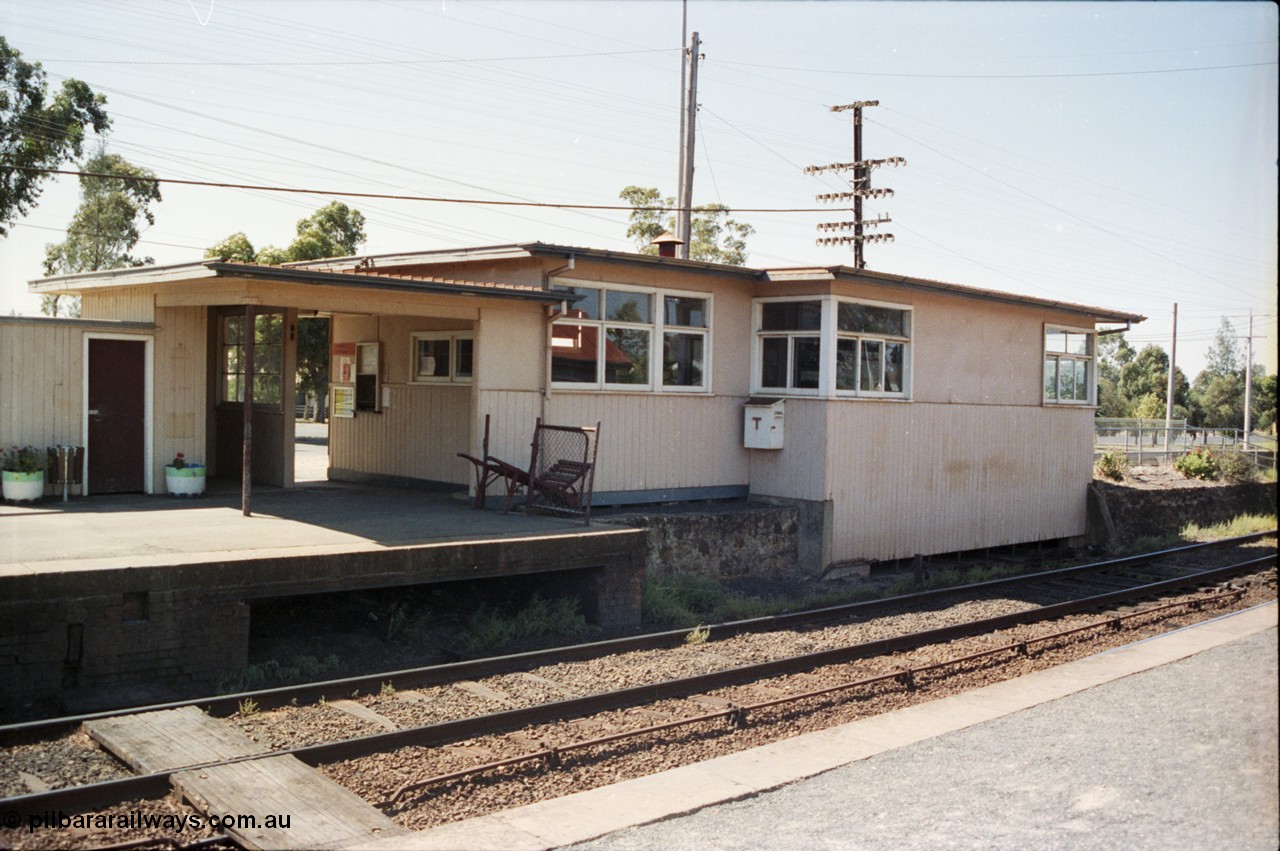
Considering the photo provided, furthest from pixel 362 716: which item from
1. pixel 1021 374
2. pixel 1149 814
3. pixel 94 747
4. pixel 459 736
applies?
pixel 1021 374

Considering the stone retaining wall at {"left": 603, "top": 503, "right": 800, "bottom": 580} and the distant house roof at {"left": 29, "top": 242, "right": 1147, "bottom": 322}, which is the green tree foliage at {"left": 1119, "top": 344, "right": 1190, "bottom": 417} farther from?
the stone retaining wall at {"left": 603, "top": 503, "right": 800, "bottom": 580}

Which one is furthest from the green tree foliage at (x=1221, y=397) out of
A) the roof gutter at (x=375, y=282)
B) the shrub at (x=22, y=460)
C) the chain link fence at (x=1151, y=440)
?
the chain link fence at (x=1151, y=440)

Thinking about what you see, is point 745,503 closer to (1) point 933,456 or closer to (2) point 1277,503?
(1) point 933,456

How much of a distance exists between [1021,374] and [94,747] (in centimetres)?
1609

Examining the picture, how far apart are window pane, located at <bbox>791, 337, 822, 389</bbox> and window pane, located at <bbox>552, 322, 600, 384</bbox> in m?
3.21

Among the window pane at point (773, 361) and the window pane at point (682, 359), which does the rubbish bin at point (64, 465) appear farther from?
the window pane at point (773, 361)

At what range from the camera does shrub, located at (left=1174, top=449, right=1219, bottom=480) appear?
25.2 m

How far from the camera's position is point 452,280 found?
1482 cm

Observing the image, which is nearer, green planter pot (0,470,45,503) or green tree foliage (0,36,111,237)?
green planter pot (0,470,45,503)

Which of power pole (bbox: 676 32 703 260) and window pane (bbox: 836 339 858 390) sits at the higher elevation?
power pole (bbox: 676 32 703 260)

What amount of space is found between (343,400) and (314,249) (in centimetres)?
1681

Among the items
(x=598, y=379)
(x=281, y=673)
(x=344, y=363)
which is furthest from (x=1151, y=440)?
(x=281, y=673)

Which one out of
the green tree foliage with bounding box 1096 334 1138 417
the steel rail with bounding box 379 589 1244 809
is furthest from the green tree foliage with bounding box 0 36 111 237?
the green tree foliage with bounding box 1096 334 1138 417

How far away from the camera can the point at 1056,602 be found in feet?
45.3
